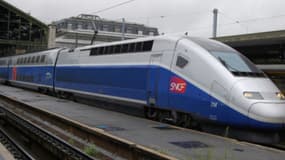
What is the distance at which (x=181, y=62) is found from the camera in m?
13.1

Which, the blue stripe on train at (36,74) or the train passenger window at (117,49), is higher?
the train passenger window at (117,49)

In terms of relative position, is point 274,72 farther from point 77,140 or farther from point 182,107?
point 77,140

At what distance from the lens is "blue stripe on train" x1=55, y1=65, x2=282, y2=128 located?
11184 mm

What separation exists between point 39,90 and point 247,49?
15.7 m

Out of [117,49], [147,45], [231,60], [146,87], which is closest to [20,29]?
[117,49]

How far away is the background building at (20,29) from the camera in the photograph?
53.3 meters

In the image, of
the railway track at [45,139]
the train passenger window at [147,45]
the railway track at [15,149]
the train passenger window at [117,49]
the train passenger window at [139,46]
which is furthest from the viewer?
the train passenger window at [117,49]

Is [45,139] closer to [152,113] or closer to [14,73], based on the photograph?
[152,113]

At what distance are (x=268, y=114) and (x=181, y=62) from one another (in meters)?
3.49

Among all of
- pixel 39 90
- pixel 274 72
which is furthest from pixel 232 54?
pixel 39 90

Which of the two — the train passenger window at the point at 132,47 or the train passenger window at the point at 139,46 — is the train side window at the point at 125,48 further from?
the train passenger window at the point at 139,46

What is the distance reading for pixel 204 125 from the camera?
40.1 feet

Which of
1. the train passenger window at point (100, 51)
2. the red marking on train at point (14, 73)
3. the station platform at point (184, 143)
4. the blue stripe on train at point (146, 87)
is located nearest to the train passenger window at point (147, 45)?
the blue stripe on train at point (146, 87)

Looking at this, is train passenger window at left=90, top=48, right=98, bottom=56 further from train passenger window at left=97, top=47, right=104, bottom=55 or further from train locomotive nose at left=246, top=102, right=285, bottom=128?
train locomotive nose at left=246, top=102, right=285, bottom=128
